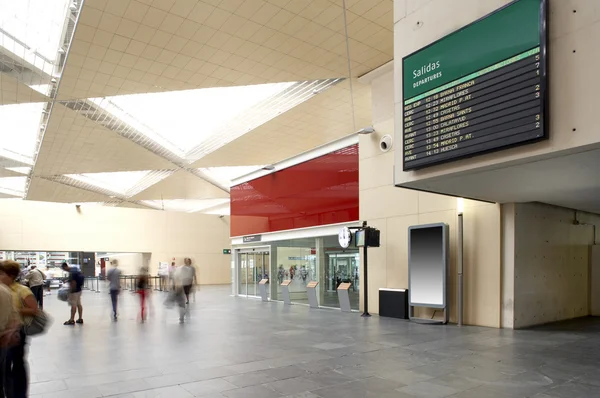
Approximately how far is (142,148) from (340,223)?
41.6 ft

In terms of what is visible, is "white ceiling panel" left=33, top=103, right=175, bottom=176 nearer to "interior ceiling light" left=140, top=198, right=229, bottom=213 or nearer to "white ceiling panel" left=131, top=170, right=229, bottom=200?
"white ceiling panel" left=131, top=170, right=229, bottom=200

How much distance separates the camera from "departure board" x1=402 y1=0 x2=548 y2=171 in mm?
5070

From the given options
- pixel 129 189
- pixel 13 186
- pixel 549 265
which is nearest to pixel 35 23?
pixel 549 265

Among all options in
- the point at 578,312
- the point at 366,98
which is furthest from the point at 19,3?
the point at 578,312

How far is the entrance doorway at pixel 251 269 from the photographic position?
19906 mm

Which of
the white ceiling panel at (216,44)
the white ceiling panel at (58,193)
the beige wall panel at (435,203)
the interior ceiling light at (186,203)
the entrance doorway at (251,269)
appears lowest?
the entrance doorway at (251,269)

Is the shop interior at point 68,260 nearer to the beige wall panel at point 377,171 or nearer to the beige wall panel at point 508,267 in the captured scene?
the beige wall panel at point 377,171

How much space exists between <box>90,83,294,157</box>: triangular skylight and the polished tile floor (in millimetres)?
9943

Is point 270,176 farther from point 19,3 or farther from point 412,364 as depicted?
Answer: point 412,364

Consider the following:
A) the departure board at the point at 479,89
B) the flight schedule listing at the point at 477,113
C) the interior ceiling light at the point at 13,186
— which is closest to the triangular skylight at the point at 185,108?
the departure board at the point at 479,89

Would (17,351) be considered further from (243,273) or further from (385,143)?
(243,273)

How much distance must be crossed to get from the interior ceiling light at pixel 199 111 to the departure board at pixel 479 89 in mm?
9925

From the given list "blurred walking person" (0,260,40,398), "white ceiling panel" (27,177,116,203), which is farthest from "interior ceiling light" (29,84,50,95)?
"white ceiling panel" (27,177,116,203)

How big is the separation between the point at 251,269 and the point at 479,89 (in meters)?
16.7
